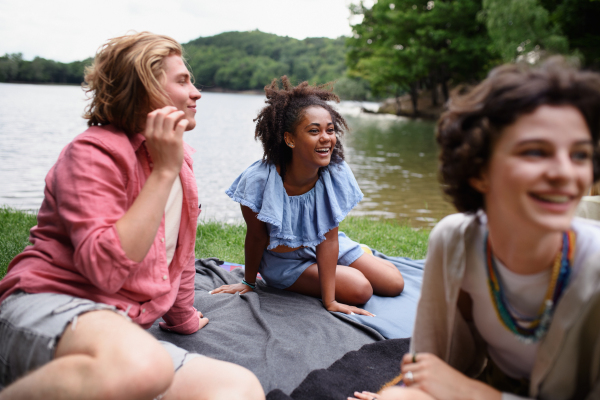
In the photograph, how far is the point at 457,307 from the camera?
1.83m

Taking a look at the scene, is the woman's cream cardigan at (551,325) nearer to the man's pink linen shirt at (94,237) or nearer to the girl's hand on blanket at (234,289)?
the man's pink linen shirt at (94,237)

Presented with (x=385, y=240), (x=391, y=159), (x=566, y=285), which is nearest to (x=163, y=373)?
(x=566, y=285)

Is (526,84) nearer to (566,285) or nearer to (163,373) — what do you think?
(566,285)

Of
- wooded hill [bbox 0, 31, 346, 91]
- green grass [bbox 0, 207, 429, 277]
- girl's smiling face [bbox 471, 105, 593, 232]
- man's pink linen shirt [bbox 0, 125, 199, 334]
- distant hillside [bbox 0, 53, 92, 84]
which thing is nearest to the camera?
girl's smiling face [bbox 471, 105, 593, 232]

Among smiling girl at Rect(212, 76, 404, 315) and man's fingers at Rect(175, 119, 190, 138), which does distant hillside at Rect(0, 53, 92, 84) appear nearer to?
smiling girl at Rect(212, 76, 404, 315)

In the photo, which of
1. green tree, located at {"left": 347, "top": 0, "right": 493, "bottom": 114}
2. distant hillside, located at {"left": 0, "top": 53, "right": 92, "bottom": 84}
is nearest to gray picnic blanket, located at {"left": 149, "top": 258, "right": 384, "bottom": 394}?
green tree, located at {"left": 347, "top": 0, "right": 493, "bottom": 114}

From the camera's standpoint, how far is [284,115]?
3.75 metres

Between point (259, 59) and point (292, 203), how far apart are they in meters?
92.8

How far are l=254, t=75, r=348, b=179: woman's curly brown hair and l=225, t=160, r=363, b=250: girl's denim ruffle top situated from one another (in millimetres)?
131

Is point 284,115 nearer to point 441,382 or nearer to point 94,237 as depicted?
point 94,237

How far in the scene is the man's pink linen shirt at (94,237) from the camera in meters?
1.78

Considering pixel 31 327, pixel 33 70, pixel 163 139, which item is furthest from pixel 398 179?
pixel 33 70

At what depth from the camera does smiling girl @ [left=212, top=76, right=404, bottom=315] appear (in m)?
3.56

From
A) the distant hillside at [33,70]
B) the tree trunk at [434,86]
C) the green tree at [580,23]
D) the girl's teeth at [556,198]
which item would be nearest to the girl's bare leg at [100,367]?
the girl's teeth at [556,198]
